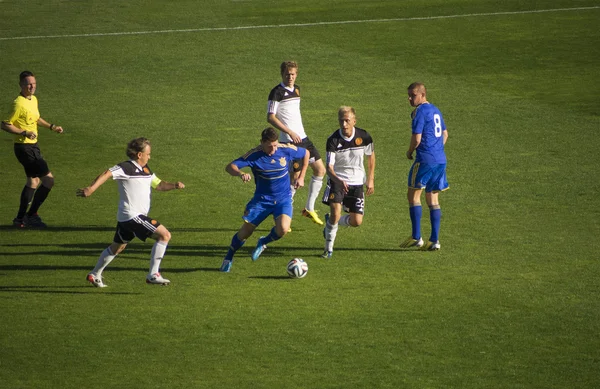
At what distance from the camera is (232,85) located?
28.1 meters

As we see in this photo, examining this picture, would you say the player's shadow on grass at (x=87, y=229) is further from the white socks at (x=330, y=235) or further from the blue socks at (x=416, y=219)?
the blue socks at (x=416, y=219)

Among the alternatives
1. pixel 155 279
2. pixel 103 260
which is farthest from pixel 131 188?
pixel 155 279

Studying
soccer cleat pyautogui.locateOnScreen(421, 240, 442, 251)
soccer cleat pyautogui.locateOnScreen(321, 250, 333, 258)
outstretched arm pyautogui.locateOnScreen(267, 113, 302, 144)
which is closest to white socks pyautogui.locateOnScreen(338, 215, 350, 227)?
soccer cleat pyautogui.locateOnScreen(321, 250, 333, 258)

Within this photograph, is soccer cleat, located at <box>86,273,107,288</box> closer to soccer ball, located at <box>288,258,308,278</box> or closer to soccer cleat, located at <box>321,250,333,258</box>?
soccer ball, located at <box>288,258,308,278</box>

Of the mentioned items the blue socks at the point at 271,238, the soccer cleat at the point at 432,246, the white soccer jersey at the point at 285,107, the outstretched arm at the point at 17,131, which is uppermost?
the white soccer jersey at the point at 285,107

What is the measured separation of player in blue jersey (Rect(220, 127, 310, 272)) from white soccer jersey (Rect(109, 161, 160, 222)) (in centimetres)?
148

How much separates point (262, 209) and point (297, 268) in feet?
3.49

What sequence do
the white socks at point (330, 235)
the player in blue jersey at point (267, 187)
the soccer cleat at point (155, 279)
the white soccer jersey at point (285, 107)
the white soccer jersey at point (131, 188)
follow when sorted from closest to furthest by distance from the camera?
the white soccer jersey at point (131, 188)
the soccer cleat at point (155, 279)
the player in blue jersey at point (267, 187)
the white socks at point (330, 235)
the white soccer jersey at point (285, 107)

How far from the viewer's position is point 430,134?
15688 millimetres

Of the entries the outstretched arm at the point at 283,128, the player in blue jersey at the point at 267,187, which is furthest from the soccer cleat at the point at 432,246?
the outstretched arm at the point at 283,128

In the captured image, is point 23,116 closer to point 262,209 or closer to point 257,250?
point 257,250

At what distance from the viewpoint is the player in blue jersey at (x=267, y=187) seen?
47.6 ft

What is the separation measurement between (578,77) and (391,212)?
12.4 metres

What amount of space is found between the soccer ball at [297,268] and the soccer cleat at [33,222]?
5.45 m
